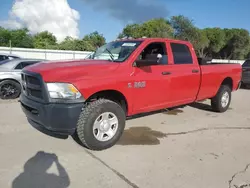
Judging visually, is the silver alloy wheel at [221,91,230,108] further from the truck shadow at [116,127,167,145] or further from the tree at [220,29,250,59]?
the tree at [220,29,250,59]

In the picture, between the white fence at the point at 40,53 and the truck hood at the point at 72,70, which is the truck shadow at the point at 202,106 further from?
the white fence at the point at 40,53

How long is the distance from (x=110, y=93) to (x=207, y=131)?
7.88 feet

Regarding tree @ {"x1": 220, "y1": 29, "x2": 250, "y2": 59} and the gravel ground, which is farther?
tree @ {"x1": 220, "y1": 29, "x2": 250, "y2": 59}

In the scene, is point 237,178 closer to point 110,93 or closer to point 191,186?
point 191,186

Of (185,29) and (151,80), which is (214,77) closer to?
(151,80)

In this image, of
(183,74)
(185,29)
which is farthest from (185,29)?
(183,74)

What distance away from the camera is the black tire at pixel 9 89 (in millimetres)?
8727

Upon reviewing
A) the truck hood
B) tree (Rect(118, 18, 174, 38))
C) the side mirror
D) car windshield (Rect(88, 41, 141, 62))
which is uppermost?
tree (Rect(118, 18, 174, 38))

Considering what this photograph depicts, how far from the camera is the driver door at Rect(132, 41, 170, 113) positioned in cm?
476

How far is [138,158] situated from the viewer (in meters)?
4.01

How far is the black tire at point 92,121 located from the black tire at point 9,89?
18.3 feet

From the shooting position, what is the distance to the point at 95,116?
413 centimetres

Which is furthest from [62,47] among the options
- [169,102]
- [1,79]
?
[169,102]

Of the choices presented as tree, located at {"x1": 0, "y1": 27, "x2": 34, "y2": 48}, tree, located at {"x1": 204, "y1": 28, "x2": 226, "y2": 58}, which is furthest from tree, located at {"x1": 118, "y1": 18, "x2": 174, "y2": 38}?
tree, located at {"x1": 0, "y1": 27, "x2": 34, "y2": 48}
